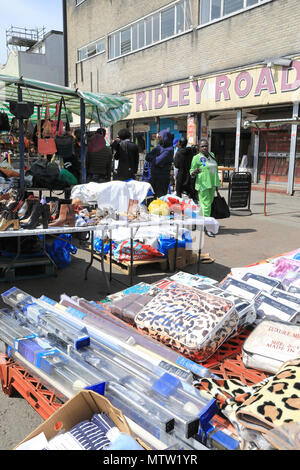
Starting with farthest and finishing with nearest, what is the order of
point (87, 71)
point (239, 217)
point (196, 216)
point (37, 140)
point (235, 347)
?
1. point (87, 71)
2. point (239, 217)
3. point (37, 140)
4. point (196, 216)
5. point (235, 347)

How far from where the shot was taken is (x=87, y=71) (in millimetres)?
24516

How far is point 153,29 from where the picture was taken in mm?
18391

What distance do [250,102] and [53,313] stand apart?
13.3m

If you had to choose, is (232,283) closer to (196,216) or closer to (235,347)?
(235,347)

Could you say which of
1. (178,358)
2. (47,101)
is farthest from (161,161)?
(178,358)

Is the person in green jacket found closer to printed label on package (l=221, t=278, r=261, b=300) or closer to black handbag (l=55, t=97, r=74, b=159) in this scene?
black handbag (l=55, t=97, r=74, b=159)

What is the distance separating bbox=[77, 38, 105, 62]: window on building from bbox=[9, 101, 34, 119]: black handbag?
18.1 m

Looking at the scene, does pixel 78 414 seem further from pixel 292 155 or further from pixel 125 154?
pixel 292 155

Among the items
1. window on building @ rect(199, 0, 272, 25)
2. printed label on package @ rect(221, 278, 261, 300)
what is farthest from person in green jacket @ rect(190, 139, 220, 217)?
window on building @ rect(199, 0, 272, 25)

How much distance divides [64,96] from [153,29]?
518 inches

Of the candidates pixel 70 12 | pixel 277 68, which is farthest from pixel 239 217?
pixel 70 12

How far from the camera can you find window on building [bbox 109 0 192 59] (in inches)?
653

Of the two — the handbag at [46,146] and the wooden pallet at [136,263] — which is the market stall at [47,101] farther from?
the wooden pallet at [136,263]

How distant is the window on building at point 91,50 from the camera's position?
22577mm
